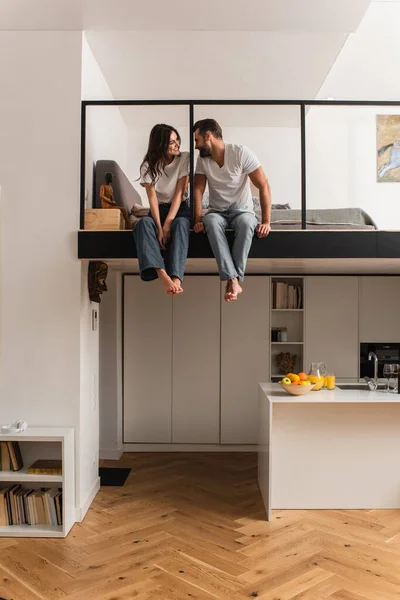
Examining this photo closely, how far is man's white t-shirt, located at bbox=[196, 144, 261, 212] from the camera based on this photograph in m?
4.23

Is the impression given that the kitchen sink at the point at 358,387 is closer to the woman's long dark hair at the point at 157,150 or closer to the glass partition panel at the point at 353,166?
the glass partition panel at the point at 353,166

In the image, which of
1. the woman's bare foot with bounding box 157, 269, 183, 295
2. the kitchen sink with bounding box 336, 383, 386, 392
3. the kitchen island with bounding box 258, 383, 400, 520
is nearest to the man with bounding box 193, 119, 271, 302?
the woman's bare foot with bounding box 157, 269, 183, 295

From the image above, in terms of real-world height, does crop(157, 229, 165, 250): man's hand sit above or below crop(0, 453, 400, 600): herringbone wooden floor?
above

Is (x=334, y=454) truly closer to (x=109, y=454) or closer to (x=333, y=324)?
(x=333, y=324)

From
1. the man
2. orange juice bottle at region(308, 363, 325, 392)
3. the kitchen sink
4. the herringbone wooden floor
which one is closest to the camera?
the herringbone wooden floor

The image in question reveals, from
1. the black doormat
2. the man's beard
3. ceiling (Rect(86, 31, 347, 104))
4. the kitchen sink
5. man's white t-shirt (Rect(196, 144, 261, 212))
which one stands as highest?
ceiling (Rect(86, 31, 347, 104))

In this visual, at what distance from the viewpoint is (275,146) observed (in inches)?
177

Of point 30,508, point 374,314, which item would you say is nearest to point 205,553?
point 30,508

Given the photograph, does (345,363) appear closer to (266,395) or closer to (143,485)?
(266,395)

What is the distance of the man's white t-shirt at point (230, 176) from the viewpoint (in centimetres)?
423

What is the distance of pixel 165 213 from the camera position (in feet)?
14.1

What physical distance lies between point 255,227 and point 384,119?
126cm

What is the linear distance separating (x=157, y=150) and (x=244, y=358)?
2.93 metres

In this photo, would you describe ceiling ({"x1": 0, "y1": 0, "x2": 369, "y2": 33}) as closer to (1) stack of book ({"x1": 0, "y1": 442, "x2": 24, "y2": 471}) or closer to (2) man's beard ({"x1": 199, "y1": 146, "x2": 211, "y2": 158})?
(2) man's beard ({"x1": 199, "y1": 146, "x2": 211, "y2": 158})
